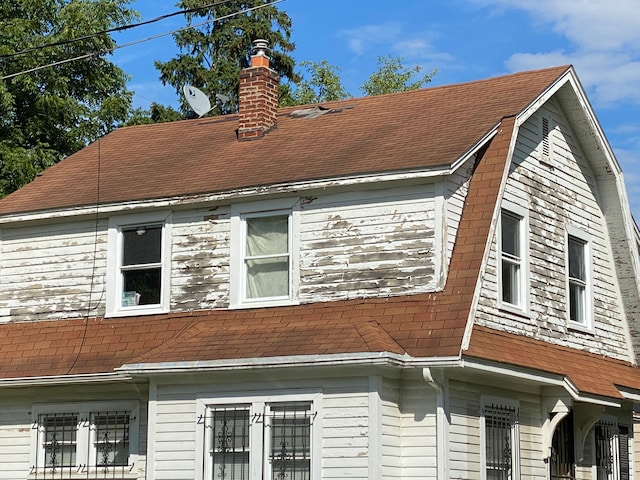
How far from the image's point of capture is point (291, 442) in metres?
16.0

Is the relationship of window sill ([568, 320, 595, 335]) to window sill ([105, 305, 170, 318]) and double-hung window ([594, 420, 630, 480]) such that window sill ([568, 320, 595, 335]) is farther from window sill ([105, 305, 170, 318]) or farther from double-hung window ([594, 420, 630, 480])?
window sill ([105, 305, 170, 318])

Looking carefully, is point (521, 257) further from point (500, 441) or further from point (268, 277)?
point (268, 277)

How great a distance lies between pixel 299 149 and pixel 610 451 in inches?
293

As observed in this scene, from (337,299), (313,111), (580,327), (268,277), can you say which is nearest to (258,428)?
(337,299)

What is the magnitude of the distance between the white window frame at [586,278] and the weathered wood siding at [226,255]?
365cm

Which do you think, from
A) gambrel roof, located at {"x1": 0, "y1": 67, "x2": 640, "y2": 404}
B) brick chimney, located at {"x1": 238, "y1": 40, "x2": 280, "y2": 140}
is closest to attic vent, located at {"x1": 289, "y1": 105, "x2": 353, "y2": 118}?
gambrel roof, located at {"x1": 0, "y1": 67, "x2": 640, "y2": 404}

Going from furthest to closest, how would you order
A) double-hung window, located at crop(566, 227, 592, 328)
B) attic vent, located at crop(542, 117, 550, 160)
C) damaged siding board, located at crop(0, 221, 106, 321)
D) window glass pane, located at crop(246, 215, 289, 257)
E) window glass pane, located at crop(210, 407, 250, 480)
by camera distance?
double-hung window, located at crop(566, 227, 592, 328) < attic vent, located at crop(542, 117, 550, 160) < damaged siding board, located at crop(0, 221, 106, 321) < window glass pane, located at crop(246, 215, 289, 257) < window glass pane, located at crop(210, 407, 250, 480)

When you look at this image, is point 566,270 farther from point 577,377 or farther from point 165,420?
point 165,420

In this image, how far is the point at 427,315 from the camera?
16109mm

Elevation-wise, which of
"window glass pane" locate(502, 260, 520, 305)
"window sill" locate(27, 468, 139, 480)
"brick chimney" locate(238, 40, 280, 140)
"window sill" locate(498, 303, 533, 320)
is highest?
"brick chimney" locate(238, 40, 280, 140)

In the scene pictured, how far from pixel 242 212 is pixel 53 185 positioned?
483cm

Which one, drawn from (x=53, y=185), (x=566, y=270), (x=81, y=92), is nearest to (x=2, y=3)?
(x=81, y=92)

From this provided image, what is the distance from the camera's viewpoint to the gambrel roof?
16.1m

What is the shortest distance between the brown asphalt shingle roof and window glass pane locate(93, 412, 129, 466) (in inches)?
137
